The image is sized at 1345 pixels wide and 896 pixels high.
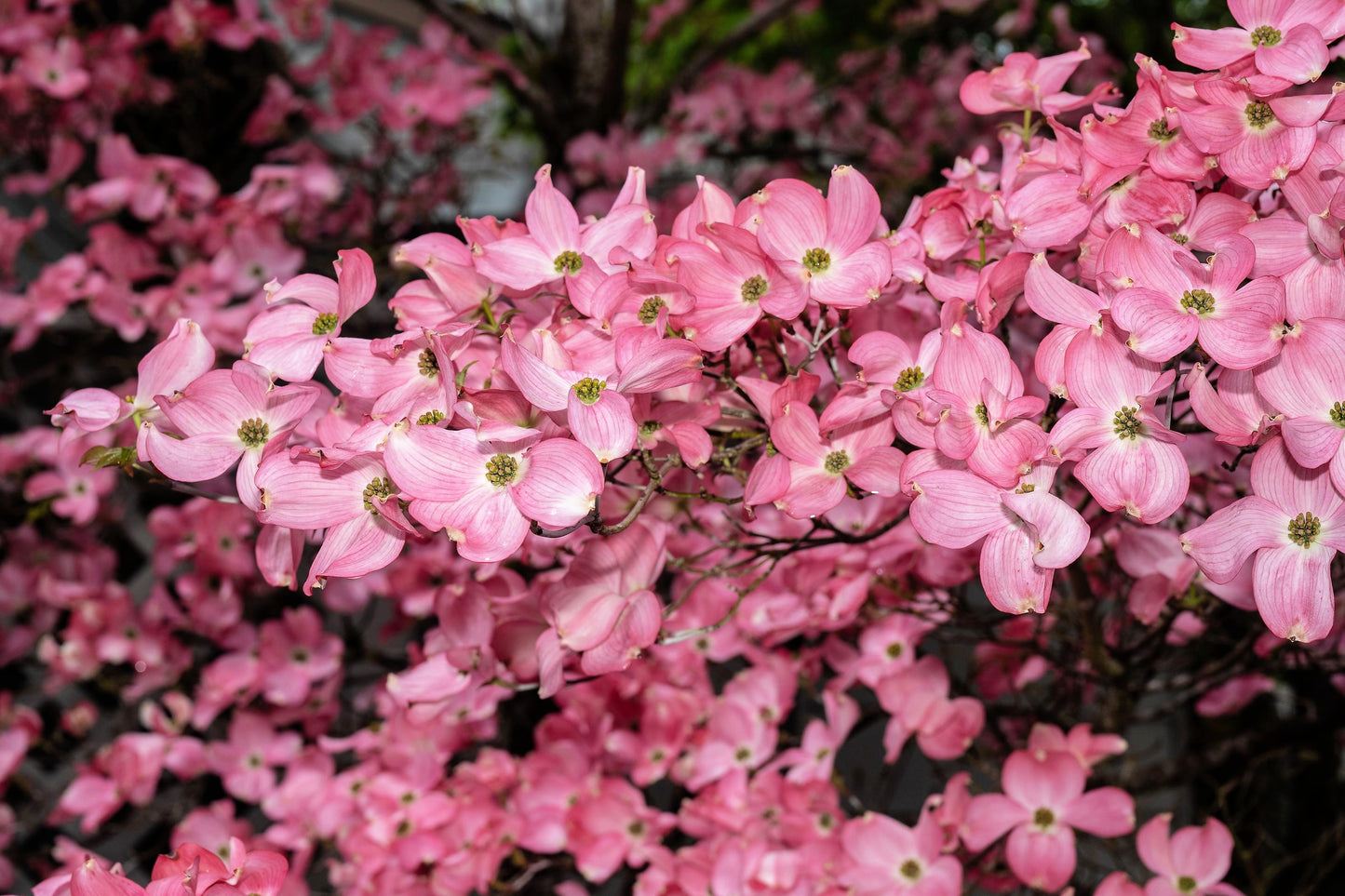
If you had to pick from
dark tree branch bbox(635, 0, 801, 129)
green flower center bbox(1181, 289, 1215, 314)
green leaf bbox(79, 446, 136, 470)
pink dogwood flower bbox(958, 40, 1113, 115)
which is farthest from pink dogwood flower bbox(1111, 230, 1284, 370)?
dark tree branch bbox(635, 0, 801, 129)

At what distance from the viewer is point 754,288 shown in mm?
583

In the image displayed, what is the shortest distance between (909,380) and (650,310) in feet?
0.51

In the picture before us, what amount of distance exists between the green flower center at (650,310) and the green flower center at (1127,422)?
251mm

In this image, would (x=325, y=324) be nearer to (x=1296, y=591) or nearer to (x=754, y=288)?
(x=754, y=288)

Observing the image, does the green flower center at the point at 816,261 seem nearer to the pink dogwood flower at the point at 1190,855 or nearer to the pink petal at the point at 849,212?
the pink petal at the point at 849,212

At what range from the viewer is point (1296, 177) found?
0.52 m

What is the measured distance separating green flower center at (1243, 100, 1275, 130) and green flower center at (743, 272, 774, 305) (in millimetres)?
271

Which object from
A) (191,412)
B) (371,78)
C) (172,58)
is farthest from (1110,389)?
(172,58)

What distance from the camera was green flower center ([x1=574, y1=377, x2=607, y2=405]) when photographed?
1.66 feet

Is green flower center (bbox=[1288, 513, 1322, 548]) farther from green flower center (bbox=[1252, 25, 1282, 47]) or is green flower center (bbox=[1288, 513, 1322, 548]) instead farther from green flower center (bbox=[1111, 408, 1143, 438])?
green flower center (bbox=[1252, 25, 1282, 47])

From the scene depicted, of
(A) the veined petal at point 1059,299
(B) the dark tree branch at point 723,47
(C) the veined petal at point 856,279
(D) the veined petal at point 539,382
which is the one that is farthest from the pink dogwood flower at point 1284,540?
(B) the dark tree branch at point 723,47

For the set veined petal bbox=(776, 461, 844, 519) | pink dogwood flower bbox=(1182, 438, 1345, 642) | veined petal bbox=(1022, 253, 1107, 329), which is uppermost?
veined petal bbox=(1022, 253, 1107, 329)

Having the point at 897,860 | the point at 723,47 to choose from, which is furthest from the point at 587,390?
the point at 723,47

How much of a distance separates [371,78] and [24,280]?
0.73m
